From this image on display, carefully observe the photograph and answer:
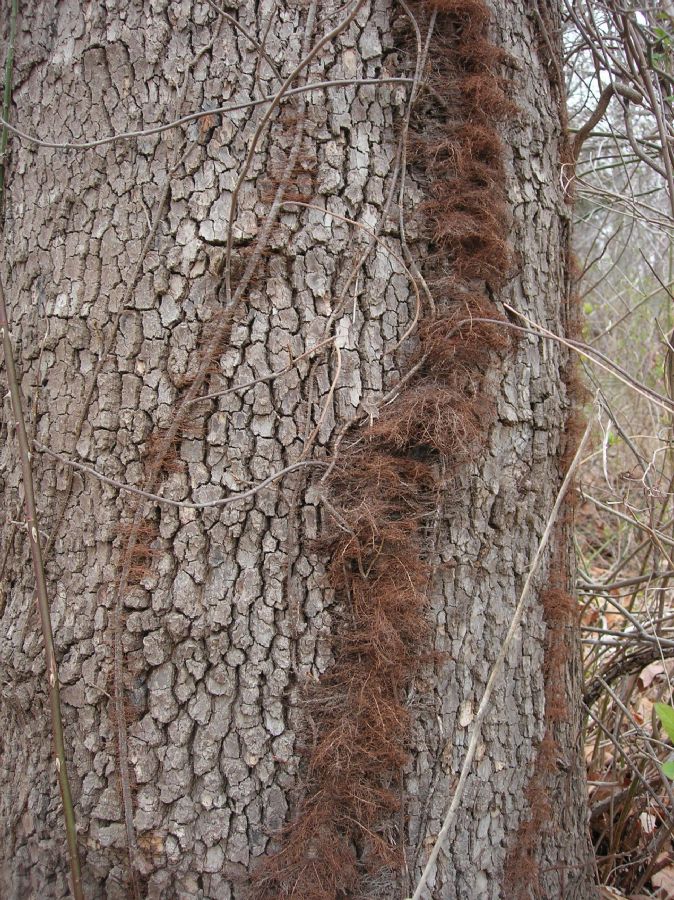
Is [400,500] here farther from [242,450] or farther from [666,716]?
[666,716]

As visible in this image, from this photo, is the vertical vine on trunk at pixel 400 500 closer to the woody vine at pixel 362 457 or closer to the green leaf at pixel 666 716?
the woody vine at pixel 362 457

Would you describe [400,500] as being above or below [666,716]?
above

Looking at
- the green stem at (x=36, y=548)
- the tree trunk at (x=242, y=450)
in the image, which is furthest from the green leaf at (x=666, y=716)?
the green stem at (x=36, y=548)

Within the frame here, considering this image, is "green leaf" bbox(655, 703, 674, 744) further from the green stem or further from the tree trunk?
the green stem

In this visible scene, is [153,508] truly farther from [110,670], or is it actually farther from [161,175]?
[161,175]

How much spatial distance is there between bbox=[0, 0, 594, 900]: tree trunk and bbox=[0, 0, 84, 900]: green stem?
29 mm

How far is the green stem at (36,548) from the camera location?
134cm

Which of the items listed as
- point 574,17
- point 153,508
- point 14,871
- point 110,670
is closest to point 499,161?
point 574,17

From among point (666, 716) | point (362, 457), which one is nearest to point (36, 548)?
point (362, 457)

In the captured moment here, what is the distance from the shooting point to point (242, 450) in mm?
1341

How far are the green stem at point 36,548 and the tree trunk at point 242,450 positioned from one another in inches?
1.1

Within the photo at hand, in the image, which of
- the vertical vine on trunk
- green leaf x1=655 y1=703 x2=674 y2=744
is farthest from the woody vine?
green leaf x1=655 y1=703 x2=674 y2=744

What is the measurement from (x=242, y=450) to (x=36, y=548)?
1.56ft

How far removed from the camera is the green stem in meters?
1.34
